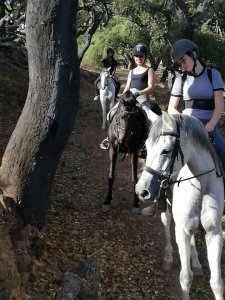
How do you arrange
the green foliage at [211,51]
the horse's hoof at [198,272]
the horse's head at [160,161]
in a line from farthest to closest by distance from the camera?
the green foliage at [211,51] → the horse's hoof at [198,272] → the horse's head at [160,161]

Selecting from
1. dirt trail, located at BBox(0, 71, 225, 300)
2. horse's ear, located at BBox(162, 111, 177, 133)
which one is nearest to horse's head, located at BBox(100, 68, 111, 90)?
dirt trail, located at BBox(0, 71, 225, 300)

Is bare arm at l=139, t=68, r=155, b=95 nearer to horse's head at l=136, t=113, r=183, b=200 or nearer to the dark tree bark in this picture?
the dark tree bark

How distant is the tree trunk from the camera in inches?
180

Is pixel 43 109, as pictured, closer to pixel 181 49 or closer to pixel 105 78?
pixel 181 49

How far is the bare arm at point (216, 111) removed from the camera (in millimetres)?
4742

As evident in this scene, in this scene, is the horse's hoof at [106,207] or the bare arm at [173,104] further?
the horse's hoof at [106,207]

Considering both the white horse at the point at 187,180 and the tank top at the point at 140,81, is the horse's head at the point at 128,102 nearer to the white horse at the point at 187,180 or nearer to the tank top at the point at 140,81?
the tank top at the point at 140,81

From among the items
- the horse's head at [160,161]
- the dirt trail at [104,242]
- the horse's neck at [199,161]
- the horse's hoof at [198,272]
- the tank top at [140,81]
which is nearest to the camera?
the horse's head at [160,161]

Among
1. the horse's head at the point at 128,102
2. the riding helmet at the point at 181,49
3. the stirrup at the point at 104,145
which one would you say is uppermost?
the riding helmet at the point at 181,49

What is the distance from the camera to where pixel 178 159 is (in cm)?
400

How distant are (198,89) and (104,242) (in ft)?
9.84

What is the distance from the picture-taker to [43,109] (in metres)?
4.72

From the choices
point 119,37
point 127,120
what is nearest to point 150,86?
point 127,120

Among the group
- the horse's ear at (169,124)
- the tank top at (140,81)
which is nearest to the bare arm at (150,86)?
the tank top at (140,81)
